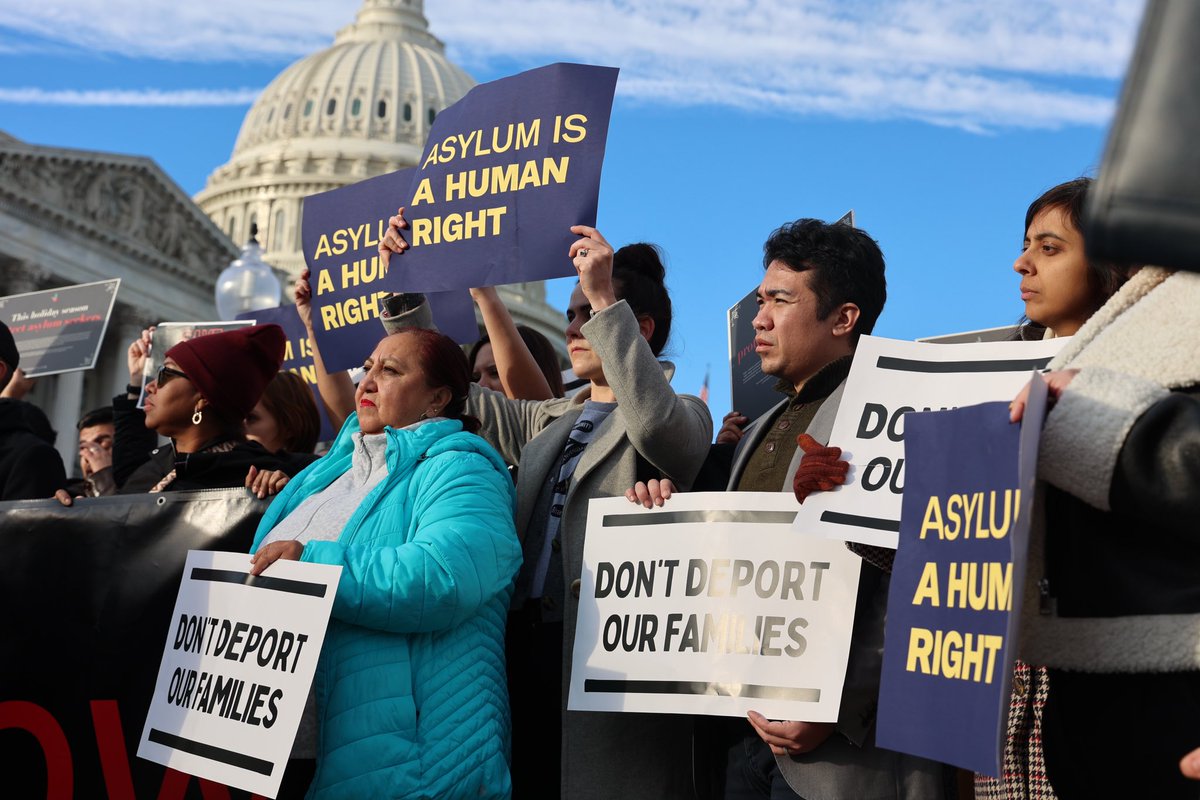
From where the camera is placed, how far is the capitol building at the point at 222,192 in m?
44.2

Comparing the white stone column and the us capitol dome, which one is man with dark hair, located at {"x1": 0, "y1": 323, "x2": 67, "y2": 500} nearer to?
the white stone column

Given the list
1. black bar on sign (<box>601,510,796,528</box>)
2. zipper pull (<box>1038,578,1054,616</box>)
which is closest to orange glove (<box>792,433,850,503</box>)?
black bar on sign (<box>601,510,796,528</box>)

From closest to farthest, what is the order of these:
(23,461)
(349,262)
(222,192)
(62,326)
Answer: (23,461)
(349,262)
(62,326)
(222,192)

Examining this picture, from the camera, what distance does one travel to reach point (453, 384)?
4.09 m

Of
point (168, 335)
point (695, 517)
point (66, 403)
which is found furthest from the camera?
point (66, 403)

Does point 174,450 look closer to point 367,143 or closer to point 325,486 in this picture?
point 325,486

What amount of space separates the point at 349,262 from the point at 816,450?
9.59 feet

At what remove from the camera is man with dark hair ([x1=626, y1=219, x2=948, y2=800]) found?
3119 millimetres

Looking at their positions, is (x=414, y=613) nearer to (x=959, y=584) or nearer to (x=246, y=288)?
(x=959, y=584)

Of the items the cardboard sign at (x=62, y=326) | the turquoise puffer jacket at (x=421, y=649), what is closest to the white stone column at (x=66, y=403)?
the cardboard sign at (x=62, y=326)

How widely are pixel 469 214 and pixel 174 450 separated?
4.35 feet

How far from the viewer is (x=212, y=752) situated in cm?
349

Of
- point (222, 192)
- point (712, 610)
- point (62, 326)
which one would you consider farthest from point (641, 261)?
point (222, 192)

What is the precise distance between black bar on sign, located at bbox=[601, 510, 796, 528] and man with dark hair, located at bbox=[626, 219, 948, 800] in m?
0.05
